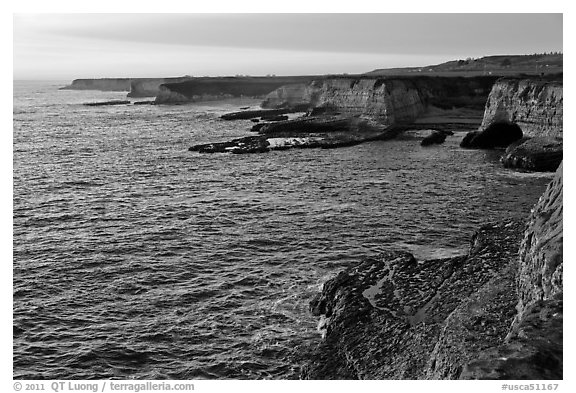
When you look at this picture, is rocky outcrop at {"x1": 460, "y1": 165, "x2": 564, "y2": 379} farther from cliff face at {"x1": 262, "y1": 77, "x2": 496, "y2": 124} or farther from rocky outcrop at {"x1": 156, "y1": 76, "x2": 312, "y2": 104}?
rocky outcrop at {"x1": 156, "y1": 76, "x2": 312, "y2": 104}

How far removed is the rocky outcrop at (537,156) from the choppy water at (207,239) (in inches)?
75.7

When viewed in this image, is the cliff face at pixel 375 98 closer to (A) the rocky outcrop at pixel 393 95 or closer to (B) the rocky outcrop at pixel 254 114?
(A) the rocky outcrop at pixel 393 95

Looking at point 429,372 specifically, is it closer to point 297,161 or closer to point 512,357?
point 512,357

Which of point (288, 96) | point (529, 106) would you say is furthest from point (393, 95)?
point (288, 96)

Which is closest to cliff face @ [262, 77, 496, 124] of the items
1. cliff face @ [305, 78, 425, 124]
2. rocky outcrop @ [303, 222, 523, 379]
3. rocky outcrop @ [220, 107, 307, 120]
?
cliff face @ [305, 78, 425, 124]

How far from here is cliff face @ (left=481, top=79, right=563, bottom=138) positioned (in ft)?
161

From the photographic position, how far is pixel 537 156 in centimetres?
4362

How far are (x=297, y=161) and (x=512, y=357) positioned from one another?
4182 cm

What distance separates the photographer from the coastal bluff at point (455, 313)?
35.8 ft

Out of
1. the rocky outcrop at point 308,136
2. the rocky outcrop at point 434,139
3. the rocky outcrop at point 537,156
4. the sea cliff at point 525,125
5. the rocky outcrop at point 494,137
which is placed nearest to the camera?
the rocky outcrop at point 537,156

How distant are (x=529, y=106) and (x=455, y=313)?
1714 inches

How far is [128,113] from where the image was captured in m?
107

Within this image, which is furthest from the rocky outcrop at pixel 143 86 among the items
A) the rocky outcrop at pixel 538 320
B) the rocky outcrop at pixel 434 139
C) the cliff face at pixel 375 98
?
the rocky outcrop at pixel 538 320

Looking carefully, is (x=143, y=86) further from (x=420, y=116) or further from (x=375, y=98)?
(x=375, y=98)
